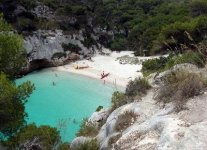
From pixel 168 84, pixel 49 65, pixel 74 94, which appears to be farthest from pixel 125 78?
pixel 168 84

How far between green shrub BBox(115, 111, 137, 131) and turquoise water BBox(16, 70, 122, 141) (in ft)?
62.7

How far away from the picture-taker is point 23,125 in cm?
1755

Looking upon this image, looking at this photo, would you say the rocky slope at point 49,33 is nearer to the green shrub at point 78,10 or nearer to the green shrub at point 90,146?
the green shrub at point 78,10

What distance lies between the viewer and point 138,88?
14055mm

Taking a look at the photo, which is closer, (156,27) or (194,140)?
(194,140)

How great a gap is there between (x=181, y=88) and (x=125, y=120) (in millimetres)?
1998

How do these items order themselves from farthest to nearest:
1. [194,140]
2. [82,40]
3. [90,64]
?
[82,40], [90,64], [194,140]

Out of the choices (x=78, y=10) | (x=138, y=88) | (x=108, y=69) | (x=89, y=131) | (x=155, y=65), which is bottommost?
(x=108, y=69)

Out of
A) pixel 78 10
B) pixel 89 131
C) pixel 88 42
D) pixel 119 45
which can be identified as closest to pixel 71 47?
pixel 88 42

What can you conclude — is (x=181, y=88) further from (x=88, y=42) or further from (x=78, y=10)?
(x=78, y=10)

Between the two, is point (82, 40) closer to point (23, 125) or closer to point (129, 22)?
point (129, 22)

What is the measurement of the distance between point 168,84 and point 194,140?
3.62 metres

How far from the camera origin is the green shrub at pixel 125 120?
1167 centimetres

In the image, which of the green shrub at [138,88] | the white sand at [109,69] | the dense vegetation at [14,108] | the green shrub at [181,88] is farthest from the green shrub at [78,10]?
the green shrub at [181,88]
